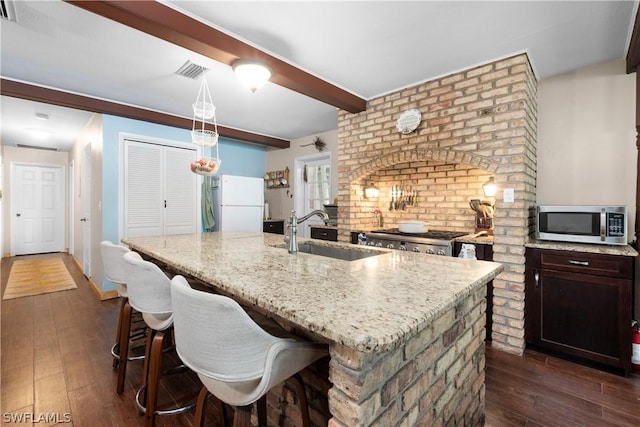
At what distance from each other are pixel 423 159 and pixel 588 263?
156cm

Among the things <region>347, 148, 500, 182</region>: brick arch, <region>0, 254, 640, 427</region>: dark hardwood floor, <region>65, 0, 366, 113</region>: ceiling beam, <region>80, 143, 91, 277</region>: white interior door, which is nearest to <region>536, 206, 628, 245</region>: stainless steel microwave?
<region>347, 148, 500, 182</region>: brick arch

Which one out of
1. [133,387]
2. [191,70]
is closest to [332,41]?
[191,70]

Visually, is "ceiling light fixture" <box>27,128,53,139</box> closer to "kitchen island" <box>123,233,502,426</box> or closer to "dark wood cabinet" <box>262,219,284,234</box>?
"dark wood cabinet" <box>262,219,284,234</box>

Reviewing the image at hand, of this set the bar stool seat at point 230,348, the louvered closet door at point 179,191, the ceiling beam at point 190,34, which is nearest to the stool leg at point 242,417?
the bar stool seat at point 230,348

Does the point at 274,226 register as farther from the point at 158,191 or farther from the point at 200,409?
the point at 200,409

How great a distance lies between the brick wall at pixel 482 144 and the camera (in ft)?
7.95

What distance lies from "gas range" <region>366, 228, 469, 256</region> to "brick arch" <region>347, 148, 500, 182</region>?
72 centimetres

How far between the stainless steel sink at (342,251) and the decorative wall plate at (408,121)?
1.65 meters

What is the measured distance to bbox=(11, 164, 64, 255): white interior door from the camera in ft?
20.7

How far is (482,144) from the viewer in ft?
8.56

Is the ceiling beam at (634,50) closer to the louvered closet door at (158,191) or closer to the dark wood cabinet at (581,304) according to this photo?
the dark wood cabinet at (581,304)

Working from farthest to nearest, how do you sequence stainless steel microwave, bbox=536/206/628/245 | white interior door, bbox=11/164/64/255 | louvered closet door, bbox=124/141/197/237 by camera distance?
white interior door, bbox=11/164/64/255 → louvered closet door, bbox=124/141/197/237 → stainless steel microwave, bbox=536/206/628/245

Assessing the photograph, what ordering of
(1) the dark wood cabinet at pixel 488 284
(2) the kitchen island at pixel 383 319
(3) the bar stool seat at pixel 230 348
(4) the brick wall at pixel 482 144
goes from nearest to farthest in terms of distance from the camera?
(2) the kitchen island at pixel 383 319 → (3) the bar stool seat at pixel 230 348 → (4) the brick wall at pixel 482 144 → (1) the dark wood cabinet at pixel 488 284

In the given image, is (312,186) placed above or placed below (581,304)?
above
